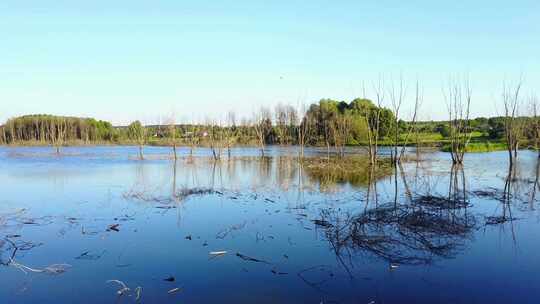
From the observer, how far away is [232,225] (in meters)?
12.2

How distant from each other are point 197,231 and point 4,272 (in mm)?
4720

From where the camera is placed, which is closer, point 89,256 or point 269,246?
point 89,256

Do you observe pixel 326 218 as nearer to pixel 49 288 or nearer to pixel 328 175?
pixel 49 288

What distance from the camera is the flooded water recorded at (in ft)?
23.8

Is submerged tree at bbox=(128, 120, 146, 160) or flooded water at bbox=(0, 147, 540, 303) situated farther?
submerged tree at bbox=(128, 120, 146, 160)

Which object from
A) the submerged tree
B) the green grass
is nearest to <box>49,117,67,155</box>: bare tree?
the submerged tree

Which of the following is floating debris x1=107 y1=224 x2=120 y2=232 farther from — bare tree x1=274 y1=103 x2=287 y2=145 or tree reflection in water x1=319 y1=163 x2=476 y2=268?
bare tree x1=274 y1=103 x2=287 y2=145

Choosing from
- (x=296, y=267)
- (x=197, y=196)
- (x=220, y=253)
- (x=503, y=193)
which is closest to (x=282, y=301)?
(x=296, y=267)

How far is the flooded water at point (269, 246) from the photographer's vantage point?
7250 mm

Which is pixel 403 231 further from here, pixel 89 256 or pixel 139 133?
pixel 139 133

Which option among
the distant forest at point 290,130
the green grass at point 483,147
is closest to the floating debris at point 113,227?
the distant forest at point 290,130

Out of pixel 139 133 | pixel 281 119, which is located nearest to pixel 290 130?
pixel 281 119

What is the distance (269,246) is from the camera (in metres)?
9.98

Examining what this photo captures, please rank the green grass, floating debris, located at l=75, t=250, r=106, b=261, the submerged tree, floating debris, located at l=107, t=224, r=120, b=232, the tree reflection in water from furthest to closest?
the green grass → the submerged tree → floating debris, located at l=107, t=224, r=120, b=232 → the tree reflection in water → floating debris, located at l=75, t=250, r=106, b=261
